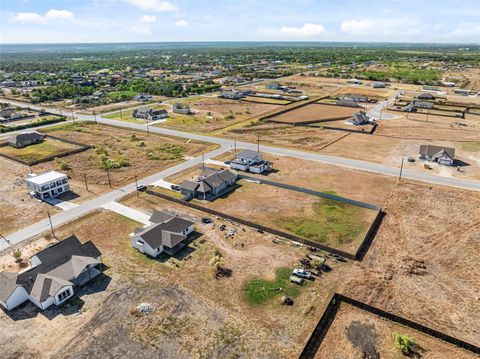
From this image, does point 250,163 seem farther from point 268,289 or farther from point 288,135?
point 268,289

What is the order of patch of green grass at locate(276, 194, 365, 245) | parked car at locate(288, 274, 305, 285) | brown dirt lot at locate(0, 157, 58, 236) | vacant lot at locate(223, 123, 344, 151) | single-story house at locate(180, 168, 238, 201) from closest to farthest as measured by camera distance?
parked car at locate(288, 274, 305, 285) < patch of green grass at locate(276, 194, 365, 245) < brown dirt lot at locate(0, 157, 58, 236) < single-story house at locate(180, 168, 238, 201) < vacant lot at locate(223, 123, 344, 151)

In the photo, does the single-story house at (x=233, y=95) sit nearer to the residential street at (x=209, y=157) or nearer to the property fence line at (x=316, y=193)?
the residential street at (x=209, y=157)

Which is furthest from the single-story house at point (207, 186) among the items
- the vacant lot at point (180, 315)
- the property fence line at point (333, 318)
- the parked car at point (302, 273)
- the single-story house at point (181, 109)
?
the single-story house at point (181, 109)

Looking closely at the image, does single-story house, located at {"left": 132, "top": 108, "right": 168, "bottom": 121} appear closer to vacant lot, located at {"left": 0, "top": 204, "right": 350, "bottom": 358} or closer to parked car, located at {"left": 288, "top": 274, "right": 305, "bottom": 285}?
vacant lot, located at {"left": 0, "top": 204, "right": 350, "bottom": 358}

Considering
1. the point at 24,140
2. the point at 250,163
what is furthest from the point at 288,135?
the point at 24,140

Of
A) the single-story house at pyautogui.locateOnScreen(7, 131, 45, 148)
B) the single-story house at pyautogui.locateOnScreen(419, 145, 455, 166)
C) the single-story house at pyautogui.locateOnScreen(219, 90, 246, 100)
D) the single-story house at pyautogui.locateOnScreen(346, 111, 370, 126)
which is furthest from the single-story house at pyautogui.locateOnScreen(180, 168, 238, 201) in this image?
the single-story house at pyautogui.locateOnScreen(219, 90, 246, 100)

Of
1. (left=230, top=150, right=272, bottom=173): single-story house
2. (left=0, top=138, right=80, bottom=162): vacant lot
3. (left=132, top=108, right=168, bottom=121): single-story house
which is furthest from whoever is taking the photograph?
(left=132, top=108, right=168, bottom=121): single-story house

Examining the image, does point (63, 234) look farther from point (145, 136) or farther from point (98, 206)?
point (145, 136)
